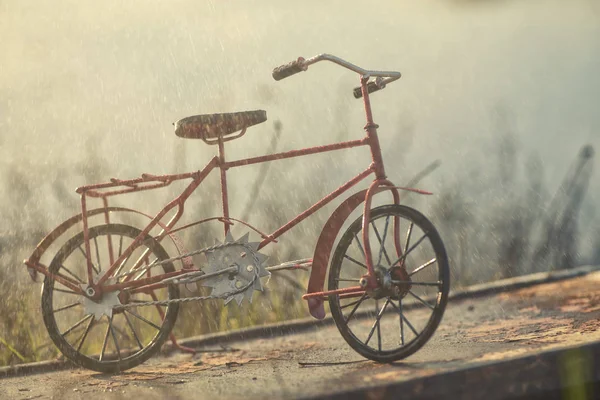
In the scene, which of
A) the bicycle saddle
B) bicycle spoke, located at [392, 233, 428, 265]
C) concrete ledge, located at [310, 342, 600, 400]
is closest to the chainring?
the bicycle saddle

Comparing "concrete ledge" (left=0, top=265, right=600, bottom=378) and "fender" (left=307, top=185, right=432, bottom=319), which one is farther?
"concrete ledge" (left=0, top=265, right=600, bottom=378)

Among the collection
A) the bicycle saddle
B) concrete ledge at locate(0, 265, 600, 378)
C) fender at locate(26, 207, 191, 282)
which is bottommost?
concrete ledge at locate(0, 265, 600, 378)

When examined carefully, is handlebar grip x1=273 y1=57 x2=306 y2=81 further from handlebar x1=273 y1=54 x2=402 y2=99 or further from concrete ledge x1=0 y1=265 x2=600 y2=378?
concrete ledge x1=0 y1=265 x2=600 y2=378

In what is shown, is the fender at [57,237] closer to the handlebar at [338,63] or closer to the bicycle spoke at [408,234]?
the handlebar at [338,63]

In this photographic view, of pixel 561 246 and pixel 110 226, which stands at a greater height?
pixel 110 226

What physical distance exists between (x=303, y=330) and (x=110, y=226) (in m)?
1.90

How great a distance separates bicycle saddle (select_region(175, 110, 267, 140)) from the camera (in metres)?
4.56

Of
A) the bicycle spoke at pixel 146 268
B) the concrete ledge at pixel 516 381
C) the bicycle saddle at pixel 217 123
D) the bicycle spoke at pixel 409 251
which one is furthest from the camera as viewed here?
the bicycle spoke at pixel 146 268

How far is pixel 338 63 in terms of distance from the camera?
4301 millimetres

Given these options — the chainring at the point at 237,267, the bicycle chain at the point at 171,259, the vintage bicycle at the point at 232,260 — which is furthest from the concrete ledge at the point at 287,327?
the chainring at the point at 237,267

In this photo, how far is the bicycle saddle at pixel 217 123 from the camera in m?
4.56

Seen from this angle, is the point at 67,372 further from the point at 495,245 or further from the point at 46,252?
the point at 495,245

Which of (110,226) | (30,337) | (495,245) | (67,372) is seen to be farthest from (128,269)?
(495,245)

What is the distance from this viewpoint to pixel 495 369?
344 centimetres
